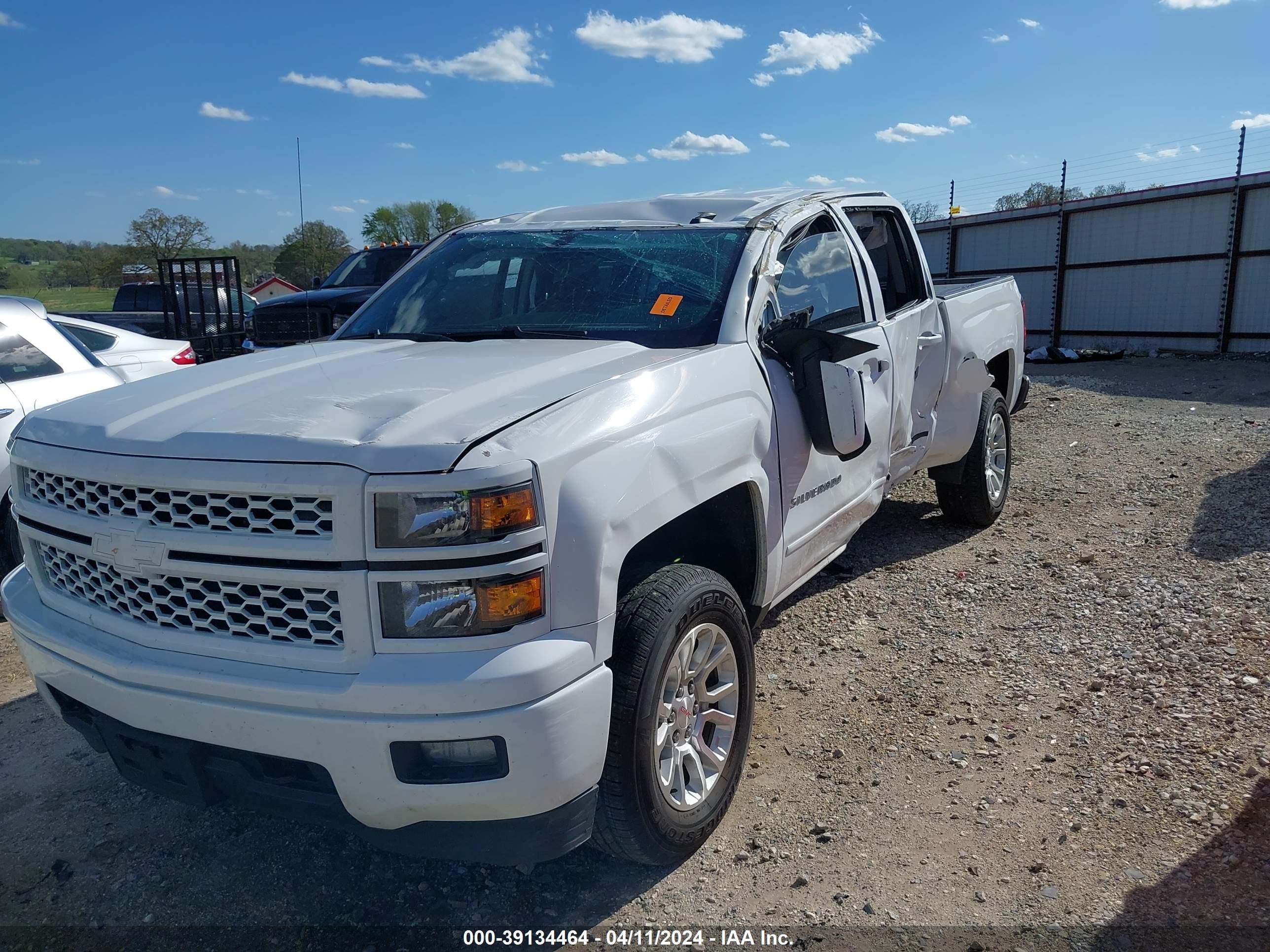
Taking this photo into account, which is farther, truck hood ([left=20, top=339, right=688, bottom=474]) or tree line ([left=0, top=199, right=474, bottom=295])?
tree line ([left=0, top=199, right=474, bottom=295])

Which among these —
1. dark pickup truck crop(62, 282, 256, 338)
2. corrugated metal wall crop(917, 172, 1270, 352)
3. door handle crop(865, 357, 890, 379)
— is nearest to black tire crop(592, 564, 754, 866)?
door handle crop(865, 357, 890, 379)

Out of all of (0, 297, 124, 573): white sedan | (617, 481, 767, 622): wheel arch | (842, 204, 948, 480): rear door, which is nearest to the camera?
(617, 481, 767, 622): wheel arch

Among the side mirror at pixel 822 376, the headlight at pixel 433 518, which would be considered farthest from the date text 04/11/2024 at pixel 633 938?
the side mirror at pixel 822 376

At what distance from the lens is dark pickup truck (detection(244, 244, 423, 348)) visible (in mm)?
11250

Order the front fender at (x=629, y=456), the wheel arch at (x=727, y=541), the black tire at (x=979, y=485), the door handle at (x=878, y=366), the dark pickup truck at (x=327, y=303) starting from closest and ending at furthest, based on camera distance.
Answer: the front fender at (x=629, y=456) < the wheel arch at (x=727, y=541) < the door handle at (x=878, y=366) < the black tire at (x=979, y=485) < the dark pickup truck at (x=327, y=303)

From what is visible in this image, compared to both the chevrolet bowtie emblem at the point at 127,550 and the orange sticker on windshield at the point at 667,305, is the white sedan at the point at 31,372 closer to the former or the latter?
the chevrolet bowtie emblem at the point at 127,550

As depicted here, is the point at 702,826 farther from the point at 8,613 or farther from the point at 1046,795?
the point at 8,613

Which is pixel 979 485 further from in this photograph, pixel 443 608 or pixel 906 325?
pixel 443 608

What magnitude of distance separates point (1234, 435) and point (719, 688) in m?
7.90

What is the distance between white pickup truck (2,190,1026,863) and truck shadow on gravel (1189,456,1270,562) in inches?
126

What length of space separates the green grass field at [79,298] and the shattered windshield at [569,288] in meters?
17.0

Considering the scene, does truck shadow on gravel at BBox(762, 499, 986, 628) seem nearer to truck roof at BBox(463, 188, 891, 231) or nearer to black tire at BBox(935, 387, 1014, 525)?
black tire at BBox(935, 387, 1014, 525)

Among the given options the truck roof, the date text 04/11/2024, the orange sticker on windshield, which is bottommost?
the date text 04/11/2024

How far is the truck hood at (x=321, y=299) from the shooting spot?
37.0ft
